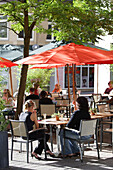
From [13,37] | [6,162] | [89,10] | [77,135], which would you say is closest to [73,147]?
[77,135]

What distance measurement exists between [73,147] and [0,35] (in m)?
24.9

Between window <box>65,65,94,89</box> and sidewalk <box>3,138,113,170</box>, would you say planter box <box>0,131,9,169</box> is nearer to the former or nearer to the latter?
sidewalk <box>3,138,113,170</box>

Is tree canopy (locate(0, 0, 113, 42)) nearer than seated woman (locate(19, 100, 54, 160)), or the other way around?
seated woman (locate(19, 100, 54, 160))

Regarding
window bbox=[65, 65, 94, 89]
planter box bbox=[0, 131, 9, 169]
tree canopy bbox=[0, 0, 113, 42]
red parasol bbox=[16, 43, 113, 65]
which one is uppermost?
tree canopy bbox=[0, 0, 113, 42]

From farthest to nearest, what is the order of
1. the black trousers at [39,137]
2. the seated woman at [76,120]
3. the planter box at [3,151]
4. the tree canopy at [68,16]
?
the tree canopy at [68,16]
the seated woman at [76,120]
the black trousers at [39,137]
the planter box at [3,151]

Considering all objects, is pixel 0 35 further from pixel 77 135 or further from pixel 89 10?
pixel 77 135

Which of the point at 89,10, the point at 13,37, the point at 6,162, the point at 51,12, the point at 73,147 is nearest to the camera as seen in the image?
the point at 6,162

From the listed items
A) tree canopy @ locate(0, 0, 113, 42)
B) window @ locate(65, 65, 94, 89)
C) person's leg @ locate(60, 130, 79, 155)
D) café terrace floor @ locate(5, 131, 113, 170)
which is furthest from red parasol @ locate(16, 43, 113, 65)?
window @ locate(65, 65, 94, 89)

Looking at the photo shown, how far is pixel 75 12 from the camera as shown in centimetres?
1388

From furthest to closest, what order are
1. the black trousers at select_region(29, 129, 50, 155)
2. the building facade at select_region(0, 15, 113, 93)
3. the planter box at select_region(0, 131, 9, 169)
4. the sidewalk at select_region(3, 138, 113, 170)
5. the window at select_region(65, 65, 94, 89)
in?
the window at select_region(65, 65, 94, 89), the building facade at select_region(0, 15, 113, 93), the black trousers at select_region(29, 129, 50, 155), the sidewalk at select_region(3, 138, 113, 170), the planter box at select_region(0, 131, 9, 169)

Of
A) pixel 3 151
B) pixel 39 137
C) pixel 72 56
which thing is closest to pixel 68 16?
pixel 72 56

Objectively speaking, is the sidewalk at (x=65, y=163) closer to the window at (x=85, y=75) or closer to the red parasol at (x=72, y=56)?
the red parasol at (x=72, y=56)

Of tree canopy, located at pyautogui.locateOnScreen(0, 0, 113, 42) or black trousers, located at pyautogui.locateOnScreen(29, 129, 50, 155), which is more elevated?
tree canopy, located at pyautogui.locateOnScreen(0, 0, 113, 42)

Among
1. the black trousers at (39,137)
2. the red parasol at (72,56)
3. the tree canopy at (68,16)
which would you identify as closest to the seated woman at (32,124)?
the black trousers at (39,137)
